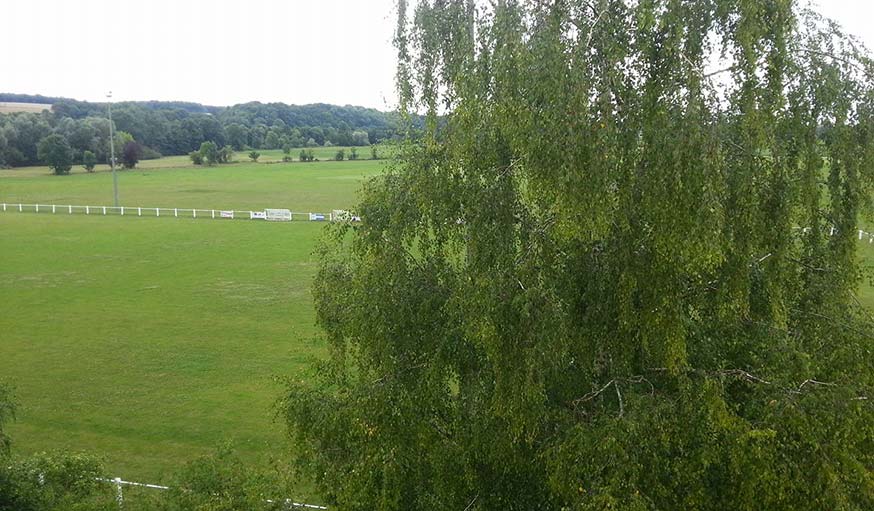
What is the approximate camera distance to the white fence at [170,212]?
2008 inches

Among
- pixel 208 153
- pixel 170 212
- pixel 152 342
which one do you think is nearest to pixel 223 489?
pixel 152 342

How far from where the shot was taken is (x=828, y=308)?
279 inches

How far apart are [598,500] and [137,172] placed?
10392cm

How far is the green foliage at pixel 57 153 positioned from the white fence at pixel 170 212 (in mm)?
40974

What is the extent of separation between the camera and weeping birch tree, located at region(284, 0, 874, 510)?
594 cm

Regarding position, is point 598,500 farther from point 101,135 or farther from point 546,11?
point 101,135

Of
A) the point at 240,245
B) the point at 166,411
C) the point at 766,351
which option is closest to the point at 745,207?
the point at 766,351

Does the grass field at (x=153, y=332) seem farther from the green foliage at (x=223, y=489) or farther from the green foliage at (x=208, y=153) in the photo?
the green foliage at (x=208, y=153)

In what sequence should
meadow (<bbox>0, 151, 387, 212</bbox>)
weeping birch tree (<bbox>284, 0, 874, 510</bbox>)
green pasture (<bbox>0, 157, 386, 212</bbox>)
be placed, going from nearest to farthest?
weeping birch tree (<bbox>284, 0, 874, 510</bbox>) → green pasture (<bbox>0, 157, 386, 212</bbox>) → meadow (<bbox>0, 151, 387, 212</bbox>)

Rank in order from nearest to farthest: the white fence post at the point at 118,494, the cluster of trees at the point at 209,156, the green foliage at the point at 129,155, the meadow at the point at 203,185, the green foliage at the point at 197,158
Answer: the white fence post at the point at 118,494 < the meadow at the point at 203,185 < the green foliage at the point at 129,155 < the cluster of trees at the point at 209,156 < the green foliage at the point at 197,158

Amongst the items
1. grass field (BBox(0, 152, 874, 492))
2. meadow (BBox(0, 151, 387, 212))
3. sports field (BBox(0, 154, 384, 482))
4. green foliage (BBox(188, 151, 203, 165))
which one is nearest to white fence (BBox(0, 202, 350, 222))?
sports field (BBox(0, 154, 384, 482))

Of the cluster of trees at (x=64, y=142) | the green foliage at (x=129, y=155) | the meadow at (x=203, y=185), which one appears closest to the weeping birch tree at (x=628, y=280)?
the meadow at (x=203, y=185)

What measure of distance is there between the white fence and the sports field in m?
2.00

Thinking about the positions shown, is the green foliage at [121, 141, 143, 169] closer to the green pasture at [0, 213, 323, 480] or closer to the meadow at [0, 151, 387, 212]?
the meadow at [0, 151, 387, 212]
